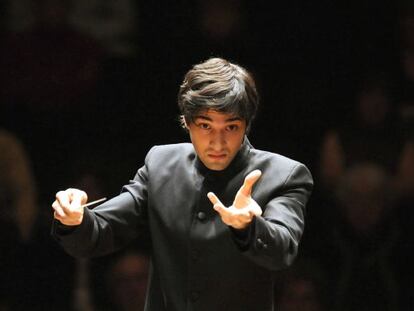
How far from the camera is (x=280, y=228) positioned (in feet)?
6.29

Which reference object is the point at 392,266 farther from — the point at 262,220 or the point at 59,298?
the point at 262,220

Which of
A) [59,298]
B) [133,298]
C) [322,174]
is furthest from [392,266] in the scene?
[59,298]

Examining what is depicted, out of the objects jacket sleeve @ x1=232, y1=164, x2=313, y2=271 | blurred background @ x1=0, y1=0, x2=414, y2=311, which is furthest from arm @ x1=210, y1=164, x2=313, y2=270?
blurred background @ x1=0, y1=0, x2=414, y2=311

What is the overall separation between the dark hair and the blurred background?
4.23 ft

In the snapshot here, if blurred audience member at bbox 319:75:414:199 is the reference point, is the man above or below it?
above

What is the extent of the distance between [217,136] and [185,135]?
1.36 meters

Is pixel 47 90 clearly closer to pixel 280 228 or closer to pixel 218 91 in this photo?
pixel 218 91

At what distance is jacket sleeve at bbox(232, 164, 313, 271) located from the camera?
1.83 meters

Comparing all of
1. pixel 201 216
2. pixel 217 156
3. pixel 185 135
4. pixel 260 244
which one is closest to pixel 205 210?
pixel 201 216

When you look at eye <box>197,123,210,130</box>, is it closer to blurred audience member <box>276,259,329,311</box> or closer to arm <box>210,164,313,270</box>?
arm <box>210,164,313,270</box>

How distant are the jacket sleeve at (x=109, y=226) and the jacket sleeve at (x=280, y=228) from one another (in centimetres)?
29

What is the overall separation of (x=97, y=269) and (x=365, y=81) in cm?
118

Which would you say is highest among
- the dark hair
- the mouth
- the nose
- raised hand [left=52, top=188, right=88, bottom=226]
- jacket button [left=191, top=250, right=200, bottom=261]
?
the dark hair

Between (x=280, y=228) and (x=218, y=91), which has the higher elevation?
(x=218, y=91)
